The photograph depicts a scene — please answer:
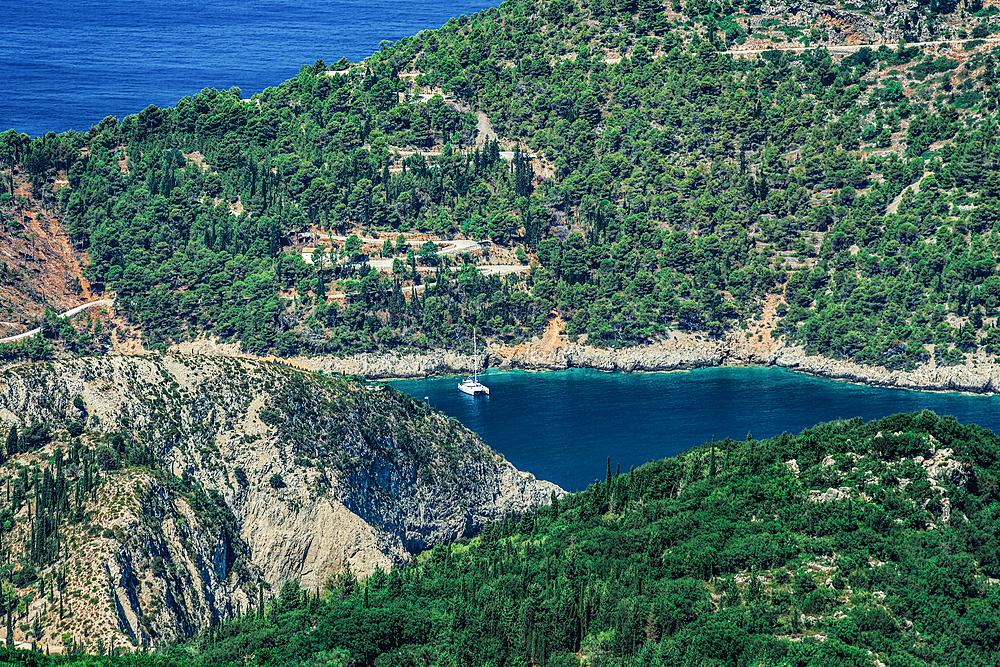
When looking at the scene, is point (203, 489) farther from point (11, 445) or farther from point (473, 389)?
point (473, 389)

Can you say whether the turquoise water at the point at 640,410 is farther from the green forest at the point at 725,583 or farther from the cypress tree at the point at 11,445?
the cypress tree at the point at 11,445

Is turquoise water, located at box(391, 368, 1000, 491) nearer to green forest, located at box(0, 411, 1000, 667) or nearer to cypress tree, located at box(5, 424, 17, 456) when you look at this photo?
green forest, located at box(0, 411, 1000, 667)

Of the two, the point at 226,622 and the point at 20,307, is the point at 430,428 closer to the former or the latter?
the point at 226,622

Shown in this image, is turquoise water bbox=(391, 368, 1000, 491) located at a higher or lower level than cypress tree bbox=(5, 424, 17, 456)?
lower

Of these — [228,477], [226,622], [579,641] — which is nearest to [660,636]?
[579,641]

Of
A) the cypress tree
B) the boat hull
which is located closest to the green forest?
the cypress tree

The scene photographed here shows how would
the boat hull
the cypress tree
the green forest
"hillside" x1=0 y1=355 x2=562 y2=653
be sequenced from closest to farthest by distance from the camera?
the green forest
"hillside" x1=0 y1=355 x2=562 y2=653
the cypress tree
the boat hull
